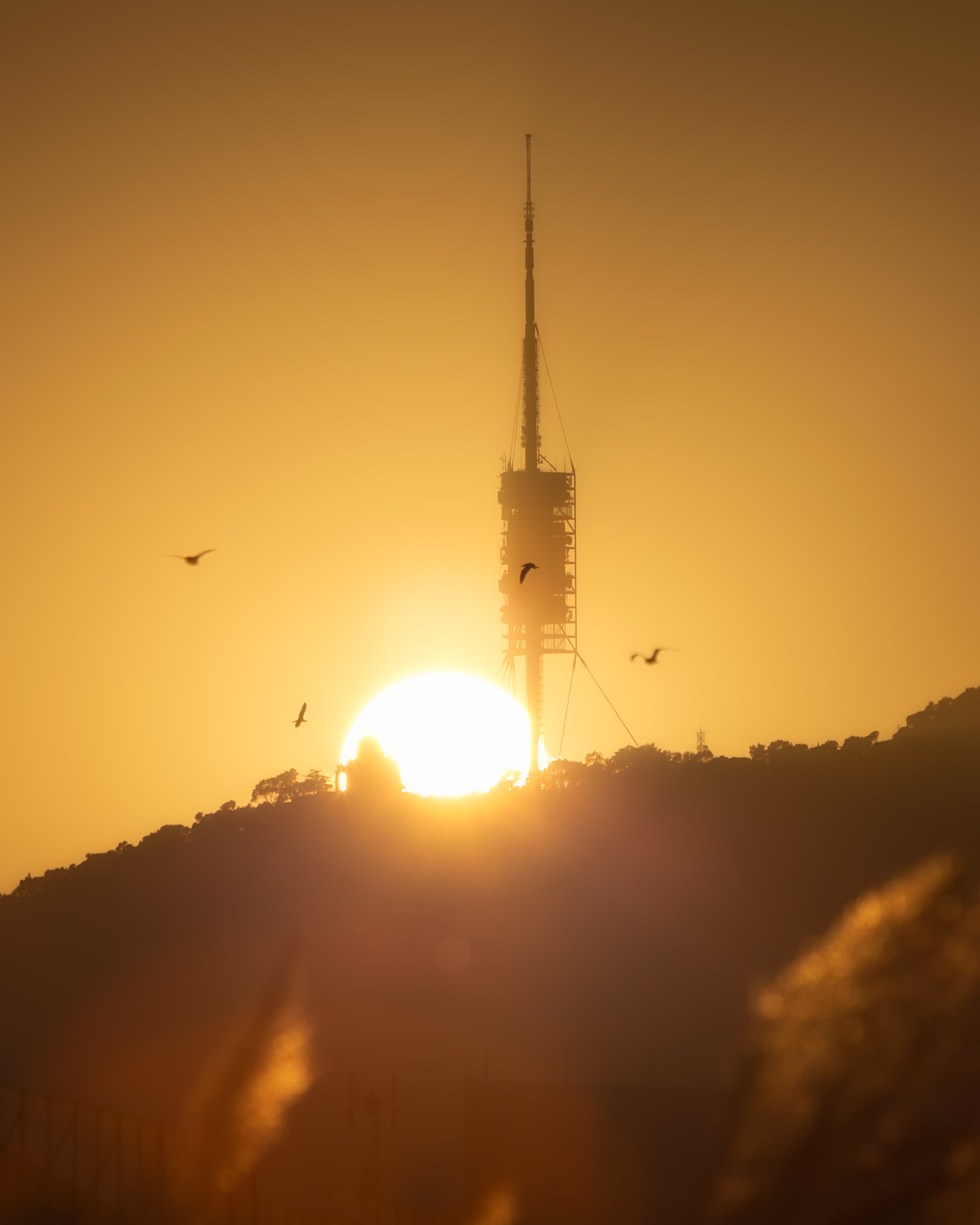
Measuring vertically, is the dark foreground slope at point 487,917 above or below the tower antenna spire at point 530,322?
below

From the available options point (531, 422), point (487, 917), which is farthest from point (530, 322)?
point (487, 917)

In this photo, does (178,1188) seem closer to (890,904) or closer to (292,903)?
(890,904)

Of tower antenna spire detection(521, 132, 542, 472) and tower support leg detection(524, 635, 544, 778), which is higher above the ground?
tower antenna spire detection(521, 132, 542, 472)

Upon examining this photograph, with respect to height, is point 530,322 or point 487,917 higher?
point 530,322

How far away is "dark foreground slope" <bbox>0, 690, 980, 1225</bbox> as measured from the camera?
295 feet

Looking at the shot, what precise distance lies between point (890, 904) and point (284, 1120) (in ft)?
142

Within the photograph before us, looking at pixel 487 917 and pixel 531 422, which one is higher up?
pixel 531 422

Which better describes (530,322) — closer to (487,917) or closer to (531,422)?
(531,422)

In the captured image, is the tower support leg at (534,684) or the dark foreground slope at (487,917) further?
the tower support leg at (534,684)

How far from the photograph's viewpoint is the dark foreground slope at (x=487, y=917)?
90.1m

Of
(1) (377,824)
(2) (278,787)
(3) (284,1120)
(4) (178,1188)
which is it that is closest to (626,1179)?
(4) (178,1188)

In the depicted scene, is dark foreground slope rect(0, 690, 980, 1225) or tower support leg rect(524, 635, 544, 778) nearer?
dark foreground slope rect(0, 690, 980, 1225)

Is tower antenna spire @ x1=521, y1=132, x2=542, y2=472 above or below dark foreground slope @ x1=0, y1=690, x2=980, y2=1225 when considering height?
above

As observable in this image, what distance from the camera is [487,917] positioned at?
113 metres
